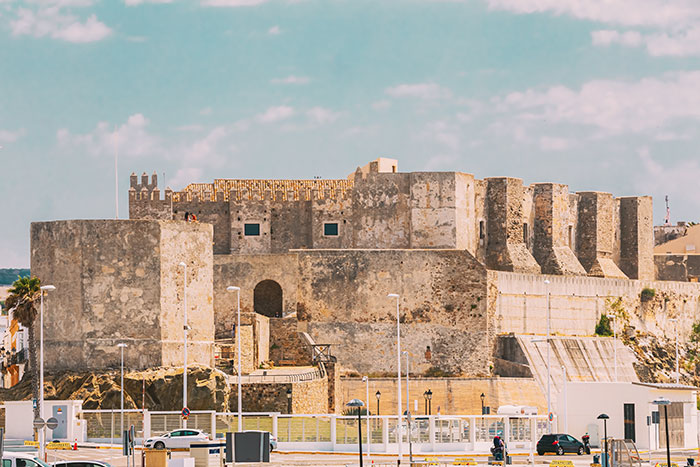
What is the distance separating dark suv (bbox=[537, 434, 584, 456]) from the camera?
164ft

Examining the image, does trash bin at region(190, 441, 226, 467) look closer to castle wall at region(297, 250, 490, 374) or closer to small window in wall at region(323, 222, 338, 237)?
castle wall at region(297, 250, 490, 374)

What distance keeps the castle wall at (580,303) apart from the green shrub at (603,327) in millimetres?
289

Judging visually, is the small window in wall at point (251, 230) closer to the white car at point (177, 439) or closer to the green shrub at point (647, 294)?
the green shrub at point (647, 294)

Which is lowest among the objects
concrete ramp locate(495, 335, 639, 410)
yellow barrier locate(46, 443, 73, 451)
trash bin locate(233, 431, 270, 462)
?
yellow barrier locate(46, 443, 73, 451)

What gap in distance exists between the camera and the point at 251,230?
74188 millimetres

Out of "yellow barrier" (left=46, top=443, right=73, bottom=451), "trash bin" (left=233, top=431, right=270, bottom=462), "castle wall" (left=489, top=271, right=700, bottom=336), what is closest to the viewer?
"trash bin" (left=233, top=431, right=270, bottom=462)

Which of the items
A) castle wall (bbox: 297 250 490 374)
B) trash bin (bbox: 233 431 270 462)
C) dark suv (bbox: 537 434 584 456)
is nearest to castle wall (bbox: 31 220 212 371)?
castle wall (bbox: 297 250 490 374)

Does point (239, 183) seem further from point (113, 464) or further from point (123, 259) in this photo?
point (113, 464)

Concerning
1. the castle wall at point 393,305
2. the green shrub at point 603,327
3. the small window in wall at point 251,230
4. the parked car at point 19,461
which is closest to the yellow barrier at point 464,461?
the parked car at point 19,461

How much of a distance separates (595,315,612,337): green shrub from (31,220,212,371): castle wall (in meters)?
27.6

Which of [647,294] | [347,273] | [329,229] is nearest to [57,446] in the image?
[347,273]

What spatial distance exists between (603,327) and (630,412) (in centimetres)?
2626

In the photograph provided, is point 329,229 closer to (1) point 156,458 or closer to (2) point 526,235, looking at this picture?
(2) point 526,235

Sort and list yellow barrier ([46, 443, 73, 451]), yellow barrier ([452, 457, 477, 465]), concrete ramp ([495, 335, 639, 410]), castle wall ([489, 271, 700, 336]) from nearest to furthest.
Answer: yellow barrier ([452, 457, 477, 465]) < yellow barrier ([46, 443, 73, 451]) < concrete ramp ([495, 335, 639, 410]) < castle wall ([489, 271, 700, 336])
